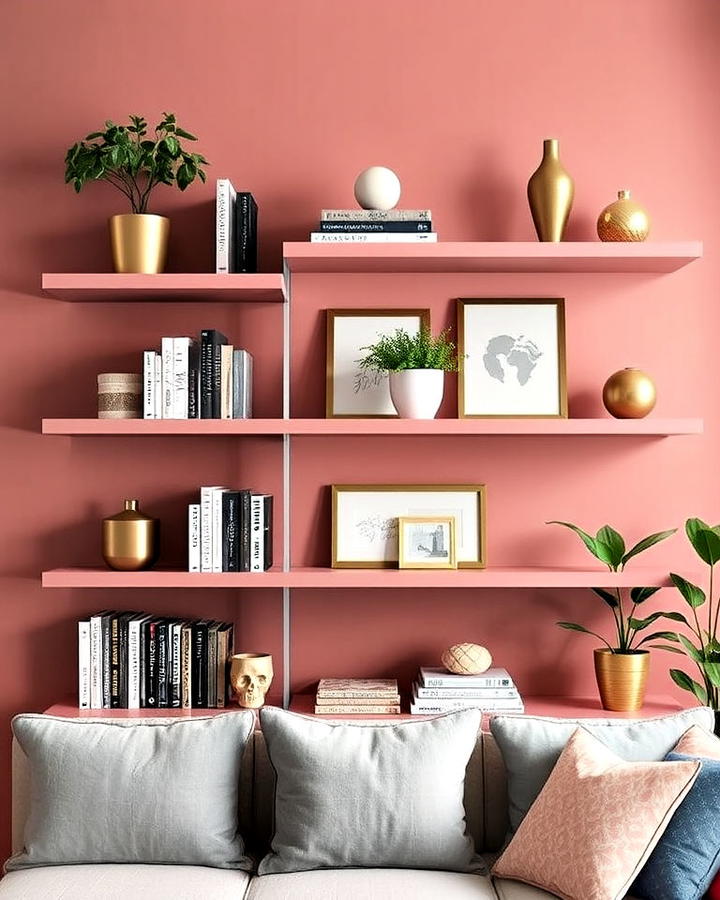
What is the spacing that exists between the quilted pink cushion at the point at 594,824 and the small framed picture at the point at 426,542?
0.77 m

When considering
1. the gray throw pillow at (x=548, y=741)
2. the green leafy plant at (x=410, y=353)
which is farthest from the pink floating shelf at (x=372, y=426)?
the gray throw pillow at (x=548, y=741)

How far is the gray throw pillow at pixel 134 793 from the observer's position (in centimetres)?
240

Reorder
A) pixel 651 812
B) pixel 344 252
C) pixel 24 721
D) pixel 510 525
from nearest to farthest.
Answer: pixel 651 812
pixel 24 721
pixel 344 252
pixel 510 525

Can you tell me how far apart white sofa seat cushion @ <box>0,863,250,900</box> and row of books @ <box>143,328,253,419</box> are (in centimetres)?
114

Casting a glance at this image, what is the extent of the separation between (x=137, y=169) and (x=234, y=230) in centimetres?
31

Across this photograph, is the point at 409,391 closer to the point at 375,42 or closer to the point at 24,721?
the point at 375,42

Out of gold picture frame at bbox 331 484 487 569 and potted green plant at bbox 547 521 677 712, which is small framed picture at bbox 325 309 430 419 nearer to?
gold picture frame at bbox 331 484 487 569

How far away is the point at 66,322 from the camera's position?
10.2 feet

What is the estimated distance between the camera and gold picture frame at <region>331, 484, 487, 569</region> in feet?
9.98

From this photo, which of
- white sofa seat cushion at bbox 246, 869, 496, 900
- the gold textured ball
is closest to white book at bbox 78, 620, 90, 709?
white sofa seat cushion at bbox 246, 869, 496, 900

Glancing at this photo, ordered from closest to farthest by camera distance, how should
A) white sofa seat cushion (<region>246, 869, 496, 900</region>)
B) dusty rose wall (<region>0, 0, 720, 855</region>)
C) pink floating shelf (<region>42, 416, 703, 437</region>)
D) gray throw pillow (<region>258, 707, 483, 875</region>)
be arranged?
white sofa seat cushion (<region>246, 869, 496, 900</region>), gray throw pillow (<region>258, 707, 483, 875</region>), pink floating shelf (<region>42, 416, 703, 437</region>), dusty rose wall (<region>0, 0, 720, 855</region>)

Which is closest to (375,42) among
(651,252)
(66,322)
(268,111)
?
(268,111)

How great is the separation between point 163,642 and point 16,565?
1.78 feet

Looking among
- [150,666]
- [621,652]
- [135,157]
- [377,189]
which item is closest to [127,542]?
[150,666]
